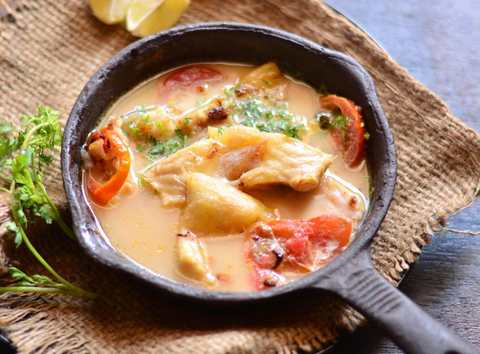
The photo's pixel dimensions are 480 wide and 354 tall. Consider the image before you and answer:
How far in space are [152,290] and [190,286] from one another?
15cm

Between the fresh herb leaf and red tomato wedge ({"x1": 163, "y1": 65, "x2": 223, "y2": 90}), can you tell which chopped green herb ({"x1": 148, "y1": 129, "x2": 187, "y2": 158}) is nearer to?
red tomato wedge ({"x1": 163, "y1": 65, "x2": 223, "y2": 90})

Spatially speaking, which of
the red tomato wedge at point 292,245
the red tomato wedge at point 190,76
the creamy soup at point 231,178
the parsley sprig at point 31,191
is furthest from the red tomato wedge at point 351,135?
the parsley sprig at point 31,191

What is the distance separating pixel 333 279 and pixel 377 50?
1.56 metres

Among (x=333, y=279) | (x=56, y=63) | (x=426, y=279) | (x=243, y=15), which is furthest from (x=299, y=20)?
(x=333, y=279)

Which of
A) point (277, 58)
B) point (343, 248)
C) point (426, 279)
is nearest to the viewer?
point (343, 248)

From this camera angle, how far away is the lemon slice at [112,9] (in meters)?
4.00

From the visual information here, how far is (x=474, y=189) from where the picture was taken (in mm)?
3367

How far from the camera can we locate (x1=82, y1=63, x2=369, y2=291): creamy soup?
2.98m

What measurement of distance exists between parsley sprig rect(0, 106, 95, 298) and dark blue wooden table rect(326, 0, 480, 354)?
3.98ft

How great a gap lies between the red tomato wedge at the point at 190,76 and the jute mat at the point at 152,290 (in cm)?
51

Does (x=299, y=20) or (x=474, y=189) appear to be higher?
(x=299, y=20)

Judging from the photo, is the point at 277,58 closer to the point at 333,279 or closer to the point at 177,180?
the point at 177,180

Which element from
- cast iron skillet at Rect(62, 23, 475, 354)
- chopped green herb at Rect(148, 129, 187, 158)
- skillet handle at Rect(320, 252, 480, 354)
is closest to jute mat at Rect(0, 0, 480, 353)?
cast iron skillet at Rect(62, 23, 475, 354)

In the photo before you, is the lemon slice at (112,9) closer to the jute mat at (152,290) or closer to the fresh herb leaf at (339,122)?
the jute mat at (152,290)
